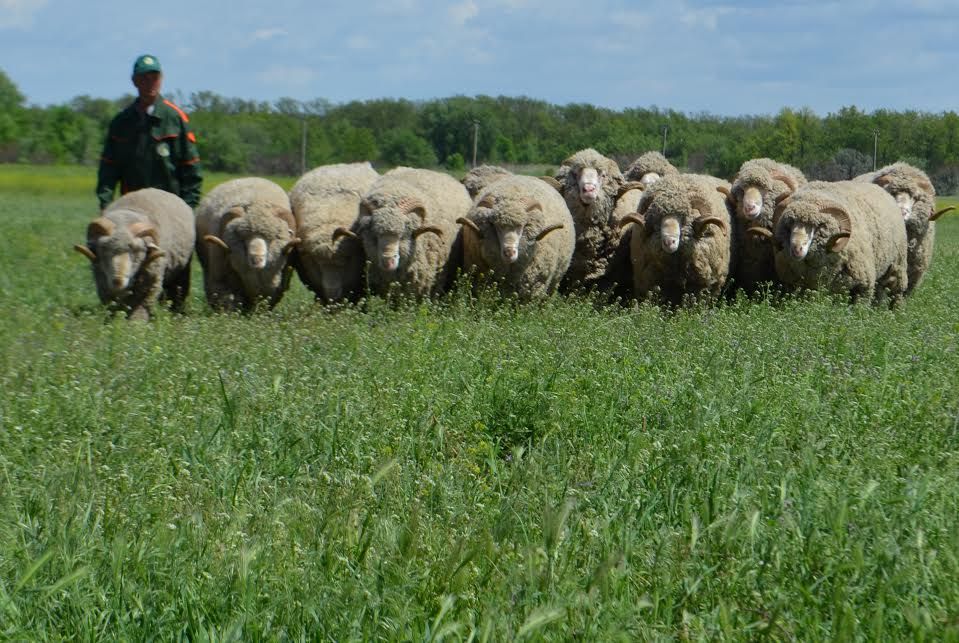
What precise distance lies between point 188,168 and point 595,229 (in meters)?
4.99

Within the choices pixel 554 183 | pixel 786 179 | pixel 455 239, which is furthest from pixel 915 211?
pixel 455 239

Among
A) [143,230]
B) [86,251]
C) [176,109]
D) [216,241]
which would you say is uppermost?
[176,109]

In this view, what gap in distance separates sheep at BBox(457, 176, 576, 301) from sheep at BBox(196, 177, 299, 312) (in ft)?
6.58

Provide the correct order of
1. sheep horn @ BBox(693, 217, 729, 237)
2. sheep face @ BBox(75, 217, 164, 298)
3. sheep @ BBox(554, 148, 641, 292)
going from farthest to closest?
sheep @ BBox(554, 148, 641, 292), sheep horn @ BBox(693, 217, 729, 237), sheep face @ BBox(75, 217, 164, 298)

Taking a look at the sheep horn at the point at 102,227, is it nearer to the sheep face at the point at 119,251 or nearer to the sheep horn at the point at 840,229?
the sheep face at the point at 119,251

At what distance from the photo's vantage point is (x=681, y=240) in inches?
514

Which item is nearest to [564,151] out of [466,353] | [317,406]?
[466,353]

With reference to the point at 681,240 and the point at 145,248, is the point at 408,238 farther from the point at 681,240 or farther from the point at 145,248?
the point at 681,240

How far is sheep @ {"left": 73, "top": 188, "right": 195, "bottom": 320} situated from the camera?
38.6 feet

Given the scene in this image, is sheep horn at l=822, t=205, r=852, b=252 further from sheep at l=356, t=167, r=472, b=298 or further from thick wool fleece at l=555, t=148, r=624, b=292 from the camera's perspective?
sheep at l=356, t=167, r=472, b=298

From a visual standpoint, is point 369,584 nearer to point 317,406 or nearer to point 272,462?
point 272,462

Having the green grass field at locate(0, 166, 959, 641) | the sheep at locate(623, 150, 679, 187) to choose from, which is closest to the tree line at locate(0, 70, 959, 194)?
the sheep at locate(623, 150, 679, 187)

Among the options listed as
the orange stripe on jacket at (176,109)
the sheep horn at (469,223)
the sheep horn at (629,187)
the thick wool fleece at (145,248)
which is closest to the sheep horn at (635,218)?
the sheep horn at (629,187)

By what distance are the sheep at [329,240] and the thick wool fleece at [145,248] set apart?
1.26 m
